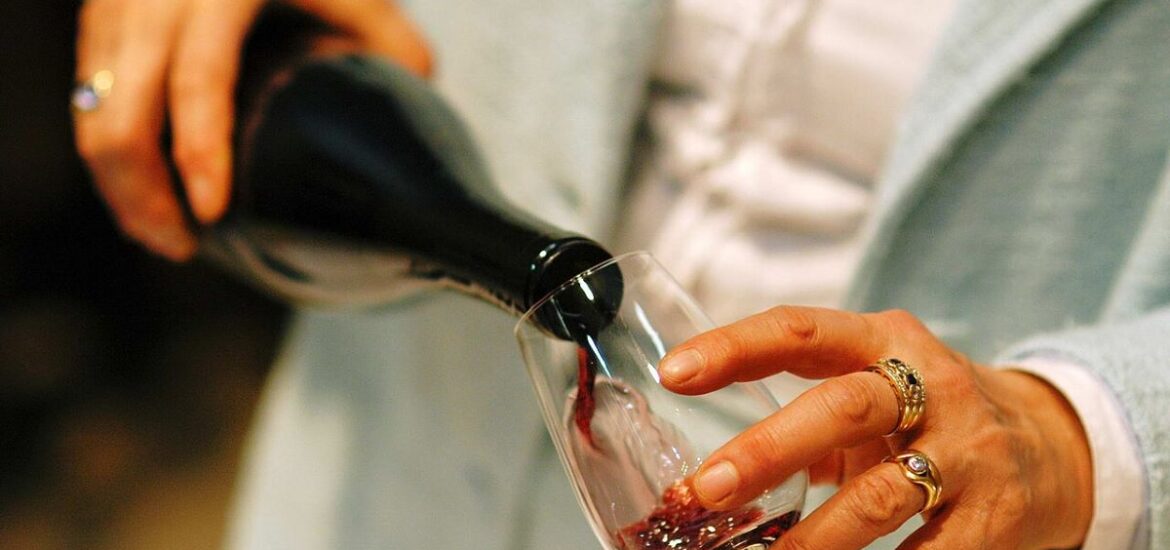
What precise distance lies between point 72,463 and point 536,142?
99 cm

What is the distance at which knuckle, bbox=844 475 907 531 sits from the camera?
0.25 m

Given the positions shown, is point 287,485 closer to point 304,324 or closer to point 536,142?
point 304,324

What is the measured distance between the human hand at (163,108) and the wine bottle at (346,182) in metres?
0.02

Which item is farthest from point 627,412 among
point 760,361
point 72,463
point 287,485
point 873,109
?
point 72,463

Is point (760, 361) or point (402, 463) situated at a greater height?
point (402, 463)

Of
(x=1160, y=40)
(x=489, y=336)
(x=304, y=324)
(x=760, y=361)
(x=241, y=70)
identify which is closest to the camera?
(x=760, y=361)

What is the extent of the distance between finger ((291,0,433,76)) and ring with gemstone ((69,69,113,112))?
106 mm

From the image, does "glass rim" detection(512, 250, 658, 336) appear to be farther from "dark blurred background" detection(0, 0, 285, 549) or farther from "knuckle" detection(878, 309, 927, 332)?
"dark blurred background" detection(0, 0, 285, 549)

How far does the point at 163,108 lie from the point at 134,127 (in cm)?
2

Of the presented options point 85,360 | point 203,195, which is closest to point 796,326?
point 203,195

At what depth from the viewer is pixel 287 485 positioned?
730mm

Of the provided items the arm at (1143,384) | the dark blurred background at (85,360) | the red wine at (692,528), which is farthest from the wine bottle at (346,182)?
the dark blurred background at (85,360)

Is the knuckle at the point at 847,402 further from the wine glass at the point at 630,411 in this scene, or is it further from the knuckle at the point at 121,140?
the knuckle at the point at 121,140

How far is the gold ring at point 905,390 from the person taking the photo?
0.26m
